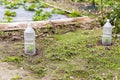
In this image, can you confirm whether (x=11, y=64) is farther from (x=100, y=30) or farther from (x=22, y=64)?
(x=100, y=30)

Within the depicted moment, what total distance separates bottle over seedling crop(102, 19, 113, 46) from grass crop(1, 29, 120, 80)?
0.31 ft

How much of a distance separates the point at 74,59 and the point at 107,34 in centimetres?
84

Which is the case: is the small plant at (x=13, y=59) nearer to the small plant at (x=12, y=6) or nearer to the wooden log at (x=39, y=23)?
the wooden log at (x=39, y=23)

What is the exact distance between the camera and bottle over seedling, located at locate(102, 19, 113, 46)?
5.27 meters

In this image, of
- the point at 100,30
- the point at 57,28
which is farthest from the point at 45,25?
the point at 100,30

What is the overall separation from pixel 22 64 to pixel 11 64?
156mm

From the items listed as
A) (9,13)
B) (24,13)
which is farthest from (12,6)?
(9,13)

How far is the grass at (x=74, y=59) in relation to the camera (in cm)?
432

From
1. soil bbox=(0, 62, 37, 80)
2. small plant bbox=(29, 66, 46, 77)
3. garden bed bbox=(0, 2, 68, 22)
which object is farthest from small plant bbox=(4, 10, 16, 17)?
small plant bbox=(29, 66, 46, 77)

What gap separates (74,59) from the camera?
482 centimetres

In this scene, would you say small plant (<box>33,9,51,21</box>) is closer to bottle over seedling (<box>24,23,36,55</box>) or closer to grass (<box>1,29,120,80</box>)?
grass (<box>1,29,120,80</box>)

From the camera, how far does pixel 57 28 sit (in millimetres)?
6430

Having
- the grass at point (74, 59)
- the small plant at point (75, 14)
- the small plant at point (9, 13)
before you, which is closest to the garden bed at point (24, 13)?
the small plant at point (9, 13)

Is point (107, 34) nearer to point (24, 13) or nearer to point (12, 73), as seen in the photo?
point (12, 73)
